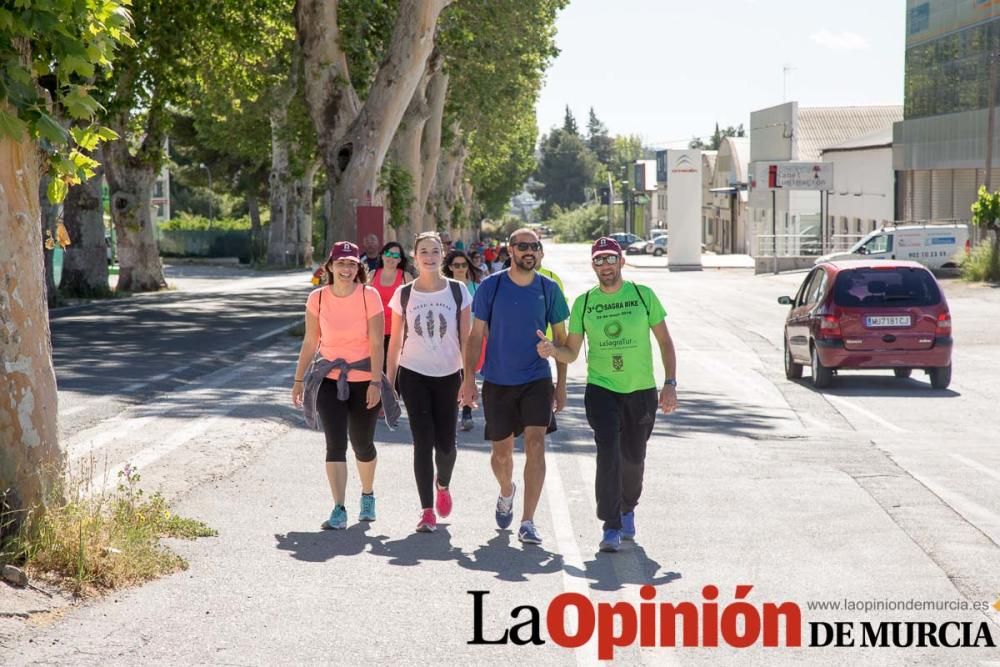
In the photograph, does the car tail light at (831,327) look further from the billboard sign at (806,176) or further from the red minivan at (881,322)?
the billboard sign at (806,176)

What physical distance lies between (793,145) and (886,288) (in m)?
76.5

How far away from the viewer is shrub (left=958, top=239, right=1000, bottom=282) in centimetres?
4400

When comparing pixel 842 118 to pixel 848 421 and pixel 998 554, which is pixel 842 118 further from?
pixel 998 554

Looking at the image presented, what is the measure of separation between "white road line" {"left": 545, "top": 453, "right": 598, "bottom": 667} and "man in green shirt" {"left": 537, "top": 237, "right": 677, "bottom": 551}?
241 mm

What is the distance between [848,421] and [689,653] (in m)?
9.34

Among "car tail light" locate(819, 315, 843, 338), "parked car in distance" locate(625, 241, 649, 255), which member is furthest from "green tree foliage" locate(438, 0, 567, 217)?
"parked car in distance" locate(625, 241, 649, 255)

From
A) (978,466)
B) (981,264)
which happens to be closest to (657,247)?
(981,264)

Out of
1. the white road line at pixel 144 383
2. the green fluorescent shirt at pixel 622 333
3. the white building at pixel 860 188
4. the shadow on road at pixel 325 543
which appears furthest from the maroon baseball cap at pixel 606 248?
the white building at pixel 860 188

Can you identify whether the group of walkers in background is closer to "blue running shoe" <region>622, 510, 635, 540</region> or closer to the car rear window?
"blue running shoe" <region>622, 510, 635, 540</region>

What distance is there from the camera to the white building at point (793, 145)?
8731 centimetres

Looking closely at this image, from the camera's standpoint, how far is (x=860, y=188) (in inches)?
3039

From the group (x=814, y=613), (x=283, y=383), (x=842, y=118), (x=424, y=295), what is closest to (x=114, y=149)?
(x=283, y=383)

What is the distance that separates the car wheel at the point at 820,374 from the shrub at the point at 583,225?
136 meters

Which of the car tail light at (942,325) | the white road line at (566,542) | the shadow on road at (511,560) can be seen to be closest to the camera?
the white road line at (566,542)
